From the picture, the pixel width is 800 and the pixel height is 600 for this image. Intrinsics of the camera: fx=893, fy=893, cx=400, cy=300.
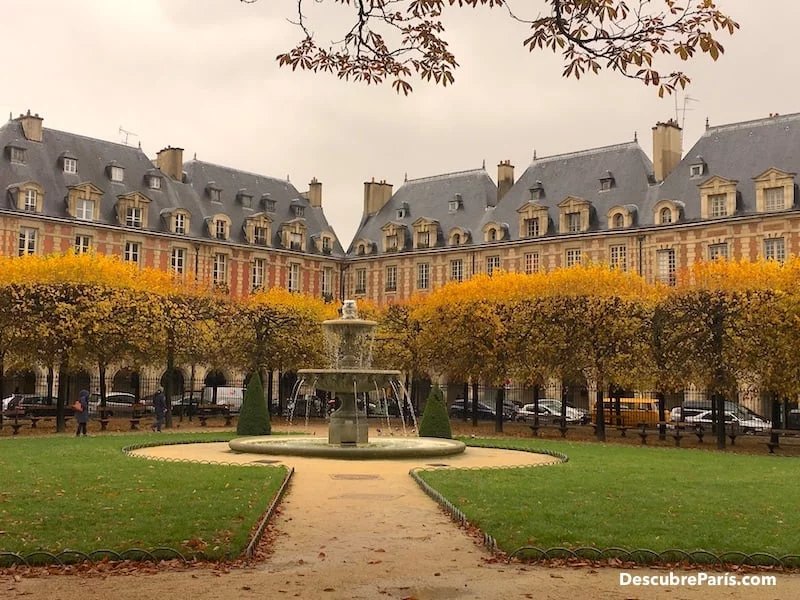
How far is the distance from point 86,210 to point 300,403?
1454 centimetres

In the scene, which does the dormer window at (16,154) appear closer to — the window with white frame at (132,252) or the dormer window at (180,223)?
the window with white frame at (132,252)

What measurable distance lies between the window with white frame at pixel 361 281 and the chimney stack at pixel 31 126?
754 inches

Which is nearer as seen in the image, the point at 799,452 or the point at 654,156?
the point at 799,452

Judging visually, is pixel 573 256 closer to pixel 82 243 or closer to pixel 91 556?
pixel 82 243

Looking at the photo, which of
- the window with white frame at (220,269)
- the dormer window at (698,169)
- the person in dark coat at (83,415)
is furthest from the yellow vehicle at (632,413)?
the window with white frame at (220,269)

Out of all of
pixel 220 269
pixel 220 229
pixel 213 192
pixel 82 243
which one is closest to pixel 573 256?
pixel 220 269

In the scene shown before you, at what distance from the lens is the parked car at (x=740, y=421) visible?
29612 millimetres

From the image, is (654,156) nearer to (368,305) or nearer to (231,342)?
(368,305)

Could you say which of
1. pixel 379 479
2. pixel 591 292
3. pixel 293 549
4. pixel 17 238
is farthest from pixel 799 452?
pixel 17 238

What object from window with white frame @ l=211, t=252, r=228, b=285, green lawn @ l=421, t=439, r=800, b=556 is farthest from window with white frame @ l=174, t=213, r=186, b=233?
green lawn @ l=421, t=439, r=800, b=556

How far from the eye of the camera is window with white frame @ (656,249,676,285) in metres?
41.1

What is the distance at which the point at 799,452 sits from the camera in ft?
75.6

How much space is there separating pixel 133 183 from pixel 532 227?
20.8 m

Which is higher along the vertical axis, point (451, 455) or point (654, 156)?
point (654, 156)
